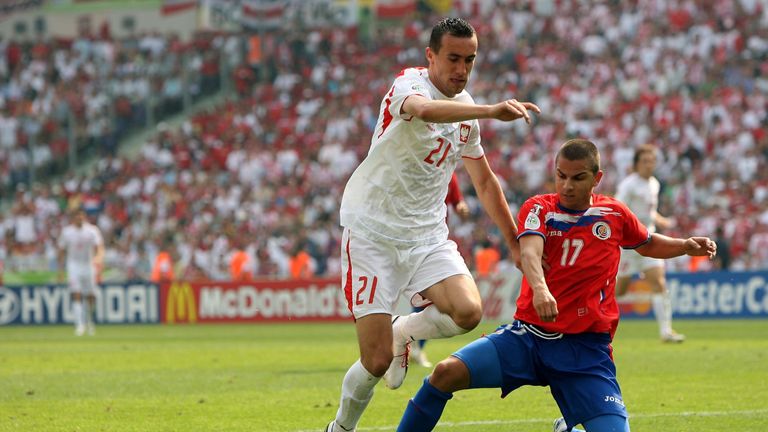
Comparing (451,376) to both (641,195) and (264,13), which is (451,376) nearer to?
(641,195)

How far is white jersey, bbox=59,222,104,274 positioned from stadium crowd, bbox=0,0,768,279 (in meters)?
5.22

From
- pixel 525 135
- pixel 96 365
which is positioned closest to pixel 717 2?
pixel 525 135

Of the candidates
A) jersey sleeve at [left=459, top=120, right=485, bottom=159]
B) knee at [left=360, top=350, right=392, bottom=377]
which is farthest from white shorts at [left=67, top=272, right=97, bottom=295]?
knee at [left=360, top=350, right=392, bottom=377]

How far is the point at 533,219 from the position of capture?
674 cm

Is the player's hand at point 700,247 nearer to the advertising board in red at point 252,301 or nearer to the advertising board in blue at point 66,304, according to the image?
the advertising board in red at point 252,301

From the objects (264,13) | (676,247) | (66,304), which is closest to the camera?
(676,247)

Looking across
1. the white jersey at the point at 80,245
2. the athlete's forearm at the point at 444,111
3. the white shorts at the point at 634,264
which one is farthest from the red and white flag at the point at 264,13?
the athlete's forearm at the point at 444,111

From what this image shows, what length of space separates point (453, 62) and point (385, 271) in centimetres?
130

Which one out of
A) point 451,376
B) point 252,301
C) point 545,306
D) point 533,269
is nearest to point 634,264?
point 451,376

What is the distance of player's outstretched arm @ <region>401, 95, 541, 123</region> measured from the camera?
246 inches

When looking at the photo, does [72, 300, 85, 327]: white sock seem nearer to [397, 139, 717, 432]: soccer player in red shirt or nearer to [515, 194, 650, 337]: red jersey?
[397, 139, 717, 432]: soccer player in red shirt

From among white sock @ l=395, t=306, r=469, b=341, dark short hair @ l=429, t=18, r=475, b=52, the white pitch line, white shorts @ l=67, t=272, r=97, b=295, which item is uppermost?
dark short hair @ l=429, t=18, r=475, b=52

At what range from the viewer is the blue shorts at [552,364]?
21.7 ft

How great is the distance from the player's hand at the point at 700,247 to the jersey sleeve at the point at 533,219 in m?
0.87
